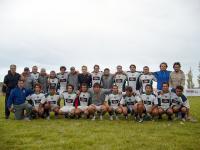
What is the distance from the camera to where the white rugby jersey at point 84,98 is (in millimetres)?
12594

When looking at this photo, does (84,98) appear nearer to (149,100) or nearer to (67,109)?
(67,109)

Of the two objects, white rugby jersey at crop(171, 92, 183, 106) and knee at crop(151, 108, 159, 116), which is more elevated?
white rugby jersey at crop(171, 92, 183, 106)

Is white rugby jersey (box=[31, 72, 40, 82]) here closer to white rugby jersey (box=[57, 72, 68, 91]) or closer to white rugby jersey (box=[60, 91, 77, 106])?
white rugby jersey (box=[57, 72, 68, 91])

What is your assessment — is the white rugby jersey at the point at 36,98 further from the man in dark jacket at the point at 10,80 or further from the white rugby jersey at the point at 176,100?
the white rugby jersey at the point at 176,100

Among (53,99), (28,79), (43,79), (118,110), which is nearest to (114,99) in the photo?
(118,110)

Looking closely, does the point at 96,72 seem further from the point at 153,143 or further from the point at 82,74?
the point at 153,143

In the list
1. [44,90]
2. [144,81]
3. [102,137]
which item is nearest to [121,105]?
[144,81]

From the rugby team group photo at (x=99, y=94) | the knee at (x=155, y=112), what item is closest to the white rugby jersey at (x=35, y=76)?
the rugby team group photo at (x=99, y=94)

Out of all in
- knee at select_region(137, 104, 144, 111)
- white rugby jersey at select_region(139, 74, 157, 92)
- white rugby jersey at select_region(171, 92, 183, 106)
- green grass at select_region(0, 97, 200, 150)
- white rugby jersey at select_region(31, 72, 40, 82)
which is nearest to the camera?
green grass at select_region(0, 97, 200, 150)

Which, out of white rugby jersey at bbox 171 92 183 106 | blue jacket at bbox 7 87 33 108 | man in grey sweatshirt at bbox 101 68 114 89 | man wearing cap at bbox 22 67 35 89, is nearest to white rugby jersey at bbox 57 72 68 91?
man wearing cap at bbox 22 67 35 89

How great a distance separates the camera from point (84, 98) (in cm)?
1259

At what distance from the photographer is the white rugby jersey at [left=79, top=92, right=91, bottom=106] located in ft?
41.3

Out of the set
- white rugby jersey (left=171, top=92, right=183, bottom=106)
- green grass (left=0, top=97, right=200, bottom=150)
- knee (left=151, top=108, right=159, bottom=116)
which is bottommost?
green grass (left=0, top=97, right=200, bottom=150)

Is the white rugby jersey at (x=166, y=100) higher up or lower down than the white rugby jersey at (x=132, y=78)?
lower down
